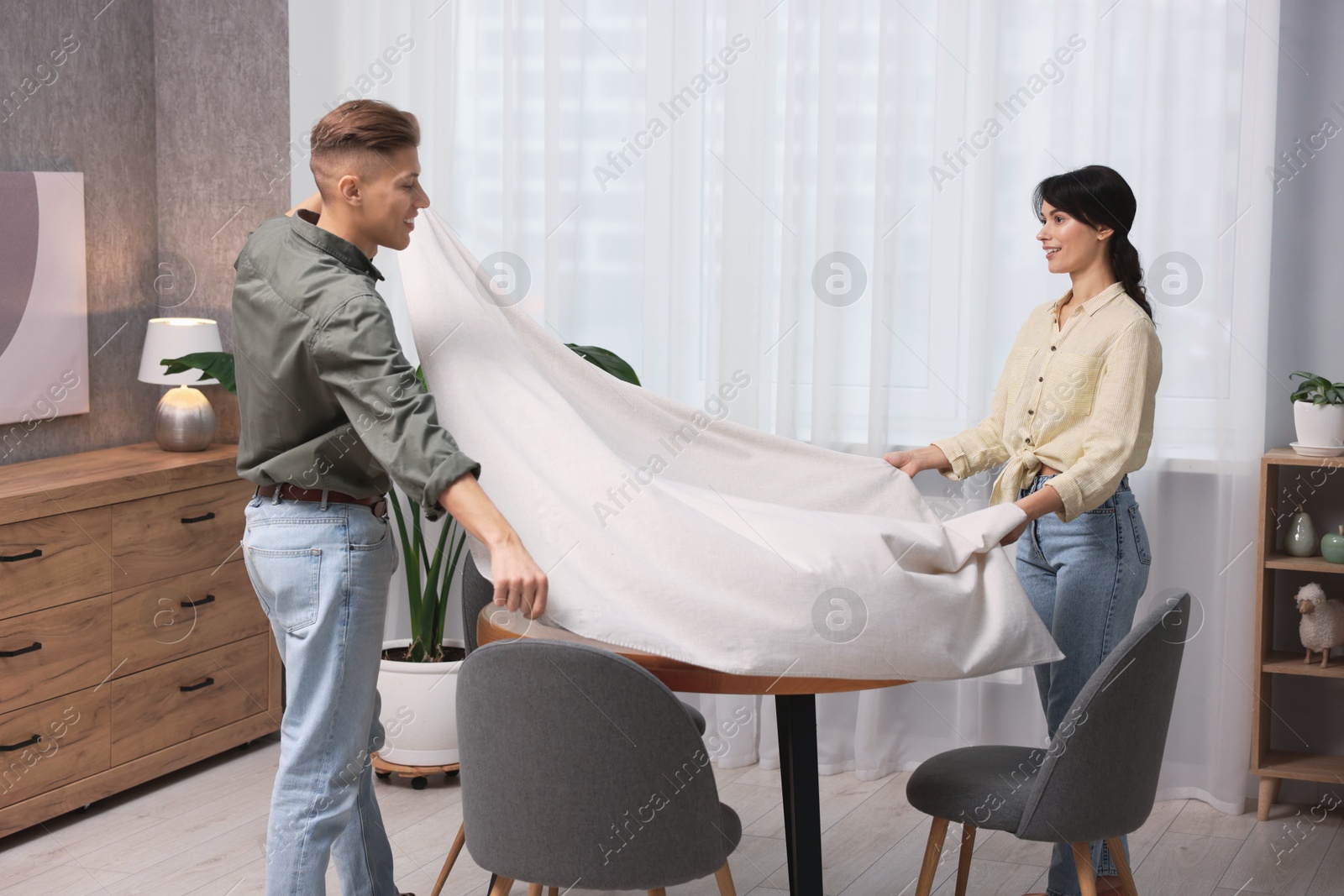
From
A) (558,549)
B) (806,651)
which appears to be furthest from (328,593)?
(806,651)

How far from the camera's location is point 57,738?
Result: 3.11m

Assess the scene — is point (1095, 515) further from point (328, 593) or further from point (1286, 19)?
point (1286, 19)

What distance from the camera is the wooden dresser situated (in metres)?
3.01

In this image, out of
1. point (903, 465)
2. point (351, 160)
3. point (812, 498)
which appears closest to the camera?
point (351, 160)

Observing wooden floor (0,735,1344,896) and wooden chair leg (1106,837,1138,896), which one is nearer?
wooden chair leg (1106,837,1138,896)

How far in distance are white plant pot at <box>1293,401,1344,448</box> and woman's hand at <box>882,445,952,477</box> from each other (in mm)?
1050

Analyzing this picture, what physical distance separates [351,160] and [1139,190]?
2.16 m

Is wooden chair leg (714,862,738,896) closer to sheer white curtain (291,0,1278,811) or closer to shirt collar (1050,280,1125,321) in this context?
shirt collar (1050,280,1125,321)

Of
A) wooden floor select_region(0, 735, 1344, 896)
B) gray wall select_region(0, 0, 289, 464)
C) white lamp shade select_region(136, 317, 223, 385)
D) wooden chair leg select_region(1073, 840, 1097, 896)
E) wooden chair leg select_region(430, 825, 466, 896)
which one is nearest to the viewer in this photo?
wooden chair leg select_region(1073, 840, 1097, 896)

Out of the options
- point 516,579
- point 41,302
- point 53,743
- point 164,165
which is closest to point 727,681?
point 516,579

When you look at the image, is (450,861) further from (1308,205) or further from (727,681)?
(1308,205)

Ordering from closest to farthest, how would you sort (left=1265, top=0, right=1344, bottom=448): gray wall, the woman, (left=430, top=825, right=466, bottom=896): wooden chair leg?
the woman
(left=430, top=825, right=466, bottom=896): wooden chair leg
(left=1265, top=0, right=1344, bottom=448): gray wall

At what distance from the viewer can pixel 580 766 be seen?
1745mm

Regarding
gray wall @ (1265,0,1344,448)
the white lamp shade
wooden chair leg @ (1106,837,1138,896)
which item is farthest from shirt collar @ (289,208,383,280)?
gray wall @ (1265,0,1344,448)
